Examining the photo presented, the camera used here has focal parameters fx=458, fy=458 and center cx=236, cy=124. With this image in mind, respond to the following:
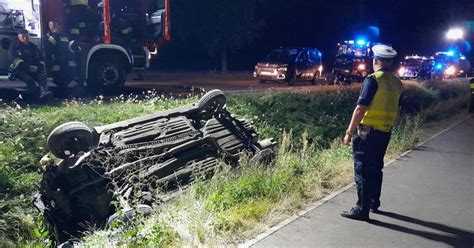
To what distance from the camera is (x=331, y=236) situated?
15.2 feet

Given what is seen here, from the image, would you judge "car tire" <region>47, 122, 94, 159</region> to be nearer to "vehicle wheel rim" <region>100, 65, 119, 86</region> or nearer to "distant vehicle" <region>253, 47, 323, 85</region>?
"vehicle wheel rim" <region>100, 65, 119, 86</region>

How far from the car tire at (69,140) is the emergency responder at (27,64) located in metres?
5.82

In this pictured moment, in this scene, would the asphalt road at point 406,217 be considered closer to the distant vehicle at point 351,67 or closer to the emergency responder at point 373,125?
the emergency responder at point 373,125

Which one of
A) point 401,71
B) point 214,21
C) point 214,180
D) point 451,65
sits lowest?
point 214,180

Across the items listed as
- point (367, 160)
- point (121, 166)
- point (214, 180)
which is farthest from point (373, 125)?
point (121, 166)

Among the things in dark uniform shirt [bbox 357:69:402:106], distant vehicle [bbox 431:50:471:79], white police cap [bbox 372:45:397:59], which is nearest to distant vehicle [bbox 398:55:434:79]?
distant vehicle [bbox 431:50:471:79]

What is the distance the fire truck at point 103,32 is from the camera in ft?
38.3

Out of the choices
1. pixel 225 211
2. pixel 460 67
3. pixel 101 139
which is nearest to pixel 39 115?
pixel 101 139

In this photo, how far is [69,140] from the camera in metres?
6.10

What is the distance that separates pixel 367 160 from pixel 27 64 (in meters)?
9.04

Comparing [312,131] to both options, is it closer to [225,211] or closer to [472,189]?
[472,189]

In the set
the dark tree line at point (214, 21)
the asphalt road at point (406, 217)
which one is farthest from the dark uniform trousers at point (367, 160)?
the dark tree line at point (214, 21)

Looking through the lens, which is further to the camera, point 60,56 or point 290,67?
point 290,67

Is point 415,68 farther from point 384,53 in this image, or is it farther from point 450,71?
point 384,53
